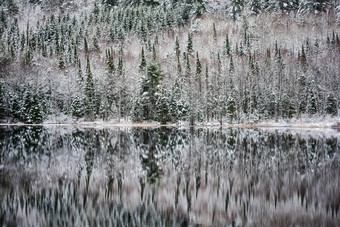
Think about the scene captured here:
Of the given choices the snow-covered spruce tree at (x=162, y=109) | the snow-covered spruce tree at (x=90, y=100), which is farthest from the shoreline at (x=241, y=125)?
the snow-covered spruce tree at (x=90, y=100)

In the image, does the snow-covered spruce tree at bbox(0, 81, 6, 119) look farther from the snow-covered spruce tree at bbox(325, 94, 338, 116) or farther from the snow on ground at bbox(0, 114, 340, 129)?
the snow-covered spruce tree at bbox(325, 94, 338, 116)

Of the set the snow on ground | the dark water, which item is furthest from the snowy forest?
the dark water

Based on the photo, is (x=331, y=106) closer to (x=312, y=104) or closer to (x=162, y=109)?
(x=312, y=104)

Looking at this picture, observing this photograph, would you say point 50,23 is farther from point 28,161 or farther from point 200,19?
point 28,161

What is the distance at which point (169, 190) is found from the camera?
1452 cm

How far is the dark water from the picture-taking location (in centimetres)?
1114

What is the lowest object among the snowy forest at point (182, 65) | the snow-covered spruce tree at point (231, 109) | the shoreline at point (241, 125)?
the shoreline at point (241, 125)

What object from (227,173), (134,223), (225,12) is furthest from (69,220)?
(225,12)

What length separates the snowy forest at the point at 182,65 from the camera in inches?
3022

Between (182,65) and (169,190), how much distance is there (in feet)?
322

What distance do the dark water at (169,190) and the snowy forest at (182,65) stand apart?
50.1 metres

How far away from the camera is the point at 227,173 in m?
18.2

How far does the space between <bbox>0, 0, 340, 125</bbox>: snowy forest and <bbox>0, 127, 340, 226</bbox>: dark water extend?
50059 mm

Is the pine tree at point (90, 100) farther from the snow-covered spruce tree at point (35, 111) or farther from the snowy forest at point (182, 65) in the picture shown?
the snow-covered spruce tree at point (35, 111)
